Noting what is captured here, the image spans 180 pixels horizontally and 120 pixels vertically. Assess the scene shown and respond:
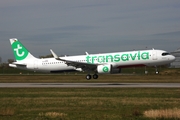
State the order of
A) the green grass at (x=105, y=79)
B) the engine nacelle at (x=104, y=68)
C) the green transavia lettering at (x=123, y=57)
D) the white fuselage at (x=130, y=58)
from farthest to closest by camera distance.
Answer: the green grass at (x=105, y=79)
the white fuselage at (x=130, y=58)
the green transavia lettering at (x=123, y=57)
the engine nacelle at (x=104, y=68)

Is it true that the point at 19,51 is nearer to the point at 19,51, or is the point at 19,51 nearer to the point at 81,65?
the point at 19,51

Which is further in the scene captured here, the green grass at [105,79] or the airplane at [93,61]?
the green grass at [105,79]

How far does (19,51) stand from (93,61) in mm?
12304

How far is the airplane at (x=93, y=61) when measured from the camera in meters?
44.6

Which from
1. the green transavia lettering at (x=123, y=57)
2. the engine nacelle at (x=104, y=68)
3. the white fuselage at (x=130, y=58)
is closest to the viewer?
the engine nacelle at (x=104, y=68)

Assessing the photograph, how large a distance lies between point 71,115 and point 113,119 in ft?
7.37

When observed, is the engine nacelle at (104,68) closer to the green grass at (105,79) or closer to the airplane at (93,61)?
the airplane at (93,61)

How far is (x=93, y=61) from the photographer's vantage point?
47.5 metres

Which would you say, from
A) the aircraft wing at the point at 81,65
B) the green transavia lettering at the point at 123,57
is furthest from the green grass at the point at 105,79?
the green transavia lettering at the point at 123,57

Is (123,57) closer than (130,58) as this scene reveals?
No

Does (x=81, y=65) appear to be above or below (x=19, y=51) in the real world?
below

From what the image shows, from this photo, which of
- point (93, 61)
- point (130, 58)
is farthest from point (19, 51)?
point (130, 58)

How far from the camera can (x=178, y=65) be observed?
379ft

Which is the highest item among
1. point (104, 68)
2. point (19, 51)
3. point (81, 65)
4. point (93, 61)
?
point (19, 51)
